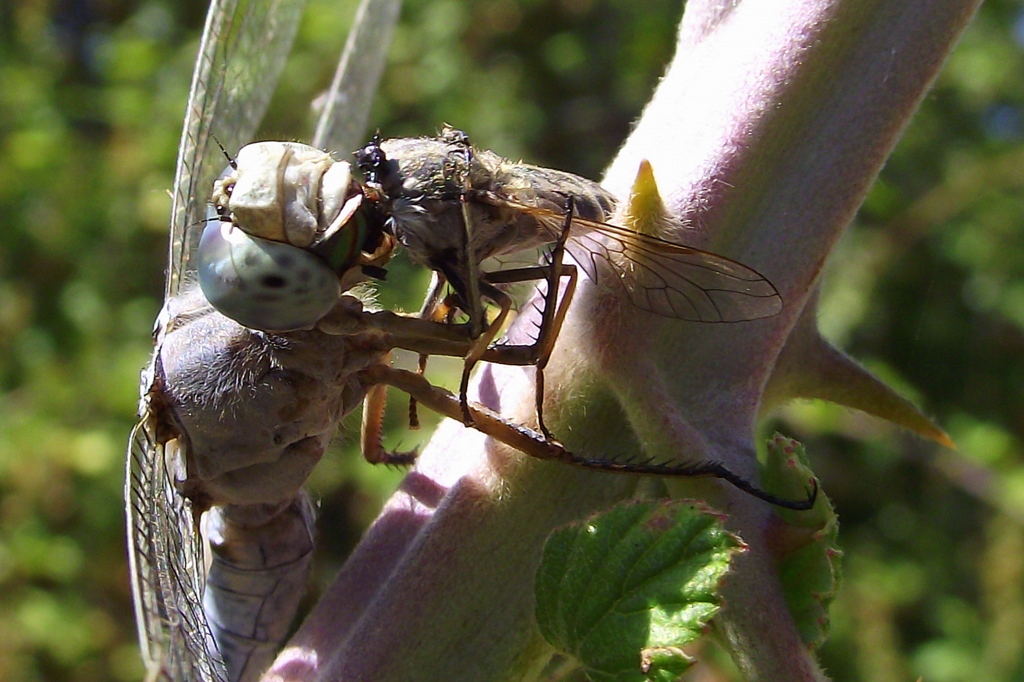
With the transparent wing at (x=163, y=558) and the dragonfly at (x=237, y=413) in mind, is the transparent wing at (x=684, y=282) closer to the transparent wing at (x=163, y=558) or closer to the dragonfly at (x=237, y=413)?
the dragonfly at (x=237, y=413)

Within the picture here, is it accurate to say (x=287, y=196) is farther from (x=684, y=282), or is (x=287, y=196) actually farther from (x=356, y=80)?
(x=356, y=80)

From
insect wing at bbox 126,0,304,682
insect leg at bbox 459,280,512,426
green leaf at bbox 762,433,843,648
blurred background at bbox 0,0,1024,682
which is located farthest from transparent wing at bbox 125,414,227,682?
blurred background at bbox 0,0,1024,682

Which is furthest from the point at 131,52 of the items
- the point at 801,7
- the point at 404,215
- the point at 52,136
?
the point at 801,7

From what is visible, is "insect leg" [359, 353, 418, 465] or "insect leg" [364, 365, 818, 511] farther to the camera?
"insect leg" [359, 353, 418, 465]

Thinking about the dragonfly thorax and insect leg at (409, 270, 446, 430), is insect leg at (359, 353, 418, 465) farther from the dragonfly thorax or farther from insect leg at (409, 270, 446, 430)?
the dragonfly thorax

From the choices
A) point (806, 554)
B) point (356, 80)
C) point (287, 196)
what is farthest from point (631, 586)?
point (356, 80)

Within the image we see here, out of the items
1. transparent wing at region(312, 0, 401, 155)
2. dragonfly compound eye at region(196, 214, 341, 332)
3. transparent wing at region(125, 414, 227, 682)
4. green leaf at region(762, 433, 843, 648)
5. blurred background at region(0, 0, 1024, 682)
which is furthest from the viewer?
blurred background at region(0, 0, 1024, 682)
